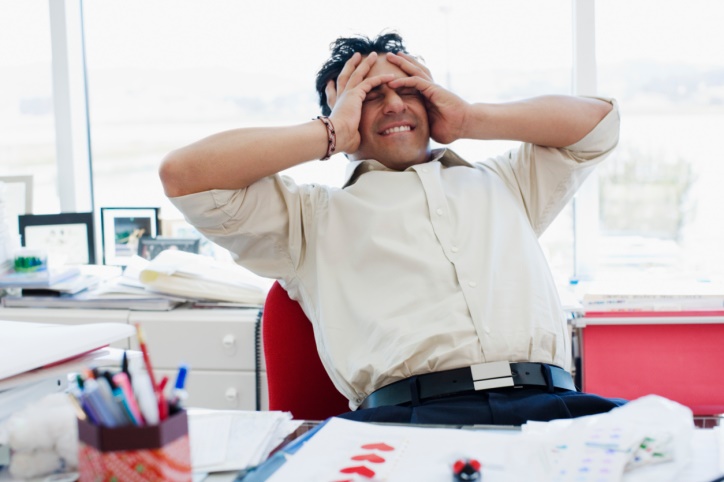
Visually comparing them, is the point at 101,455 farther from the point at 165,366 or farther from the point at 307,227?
the point at 165,366

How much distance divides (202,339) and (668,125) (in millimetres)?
1701

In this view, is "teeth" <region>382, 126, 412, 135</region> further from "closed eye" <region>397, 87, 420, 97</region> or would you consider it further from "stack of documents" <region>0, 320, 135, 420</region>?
"stack of documents" <region>0, 320, 135, 420</region>

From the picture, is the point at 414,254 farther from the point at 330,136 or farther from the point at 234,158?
the point at 234,158

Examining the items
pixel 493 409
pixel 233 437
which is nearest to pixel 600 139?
pixel 493 409

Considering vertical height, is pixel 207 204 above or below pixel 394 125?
below

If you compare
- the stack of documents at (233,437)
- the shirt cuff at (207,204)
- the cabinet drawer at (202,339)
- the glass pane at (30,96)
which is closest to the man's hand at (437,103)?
the shirt cuff at (207,204)

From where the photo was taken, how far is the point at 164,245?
8.33ft

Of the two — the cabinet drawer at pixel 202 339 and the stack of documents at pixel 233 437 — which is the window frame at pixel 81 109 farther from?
the stack of documents at pixel 233 437

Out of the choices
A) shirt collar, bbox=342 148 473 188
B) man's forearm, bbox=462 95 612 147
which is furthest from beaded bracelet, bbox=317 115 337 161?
man's forearm, bbox=462 95 612 147

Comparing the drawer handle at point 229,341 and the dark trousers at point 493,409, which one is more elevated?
the dark trousers at point 493,409

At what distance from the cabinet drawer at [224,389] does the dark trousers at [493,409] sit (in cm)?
86

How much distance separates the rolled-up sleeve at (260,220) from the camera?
1.50m

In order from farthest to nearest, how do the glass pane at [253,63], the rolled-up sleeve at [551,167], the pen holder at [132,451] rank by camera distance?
the glass pane at [253,63]
the rolled-up sleeve at [551,167]
the pen holder at [132,451]

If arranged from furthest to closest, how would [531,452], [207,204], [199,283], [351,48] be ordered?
[199,283] → [351,48] → [207,204] → [531,452]
